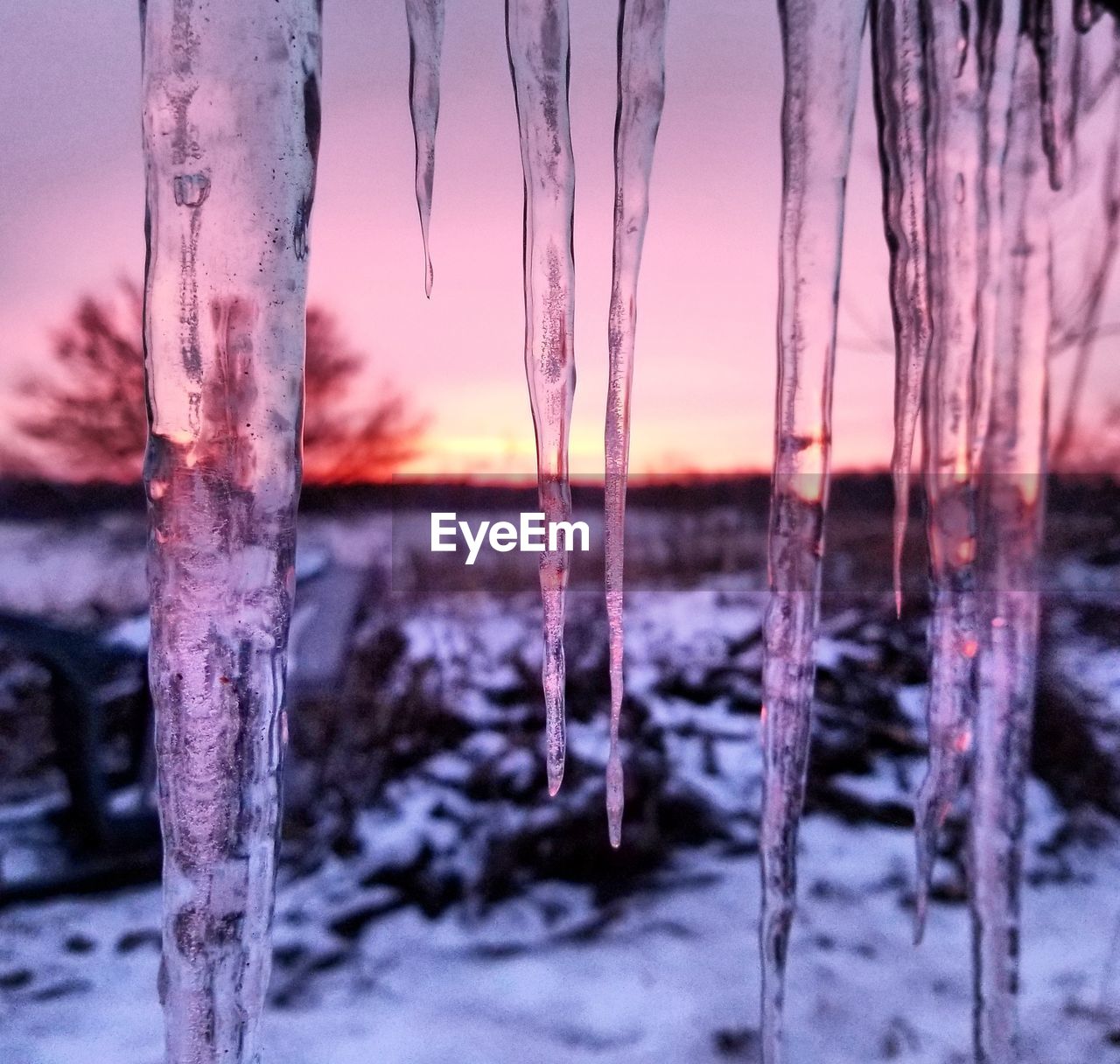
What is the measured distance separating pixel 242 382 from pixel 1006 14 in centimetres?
129

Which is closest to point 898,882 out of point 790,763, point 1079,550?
point 790,763

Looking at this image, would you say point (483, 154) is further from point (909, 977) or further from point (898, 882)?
point (909, 977)

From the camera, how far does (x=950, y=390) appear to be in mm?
1213

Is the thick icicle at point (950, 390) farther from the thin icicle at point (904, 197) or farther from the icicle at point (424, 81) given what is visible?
the icicle at point (424, 81)

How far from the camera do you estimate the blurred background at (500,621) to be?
1.22m

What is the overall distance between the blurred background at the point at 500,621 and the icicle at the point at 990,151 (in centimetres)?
16

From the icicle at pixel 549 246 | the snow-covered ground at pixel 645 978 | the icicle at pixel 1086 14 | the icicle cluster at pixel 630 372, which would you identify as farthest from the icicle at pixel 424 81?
the snow-covered ground at pixel 645 978

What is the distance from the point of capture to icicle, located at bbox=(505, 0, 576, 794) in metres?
1.12

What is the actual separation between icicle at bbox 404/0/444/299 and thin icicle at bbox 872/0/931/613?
66cm

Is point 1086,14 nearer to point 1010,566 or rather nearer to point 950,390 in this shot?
point 950,390

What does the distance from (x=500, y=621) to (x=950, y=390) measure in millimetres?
807

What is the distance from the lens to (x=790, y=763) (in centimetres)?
122

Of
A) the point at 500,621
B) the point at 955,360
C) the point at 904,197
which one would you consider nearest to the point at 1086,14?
the point at 904,197

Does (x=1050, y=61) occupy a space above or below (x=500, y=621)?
above
